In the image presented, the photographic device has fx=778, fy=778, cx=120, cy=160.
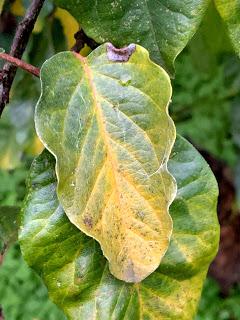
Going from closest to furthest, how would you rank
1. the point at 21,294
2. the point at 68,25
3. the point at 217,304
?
the point at 68,25
the point at 21,294
the point at 217,304

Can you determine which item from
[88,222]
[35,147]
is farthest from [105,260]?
[35,147]

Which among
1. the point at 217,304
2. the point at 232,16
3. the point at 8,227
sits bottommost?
the point at 217,304

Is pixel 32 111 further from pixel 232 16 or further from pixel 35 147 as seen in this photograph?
pixel 232 16

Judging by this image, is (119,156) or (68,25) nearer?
(119,156)

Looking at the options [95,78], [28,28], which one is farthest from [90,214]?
[28,28]

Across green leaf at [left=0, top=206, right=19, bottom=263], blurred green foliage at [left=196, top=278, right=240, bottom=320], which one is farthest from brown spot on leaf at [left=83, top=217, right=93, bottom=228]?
blurred green foliage at [left=196, top=278, right=240, bottom=320]

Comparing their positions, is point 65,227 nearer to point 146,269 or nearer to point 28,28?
point 146,269

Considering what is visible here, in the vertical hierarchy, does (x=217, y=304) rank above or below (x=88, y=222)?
below
